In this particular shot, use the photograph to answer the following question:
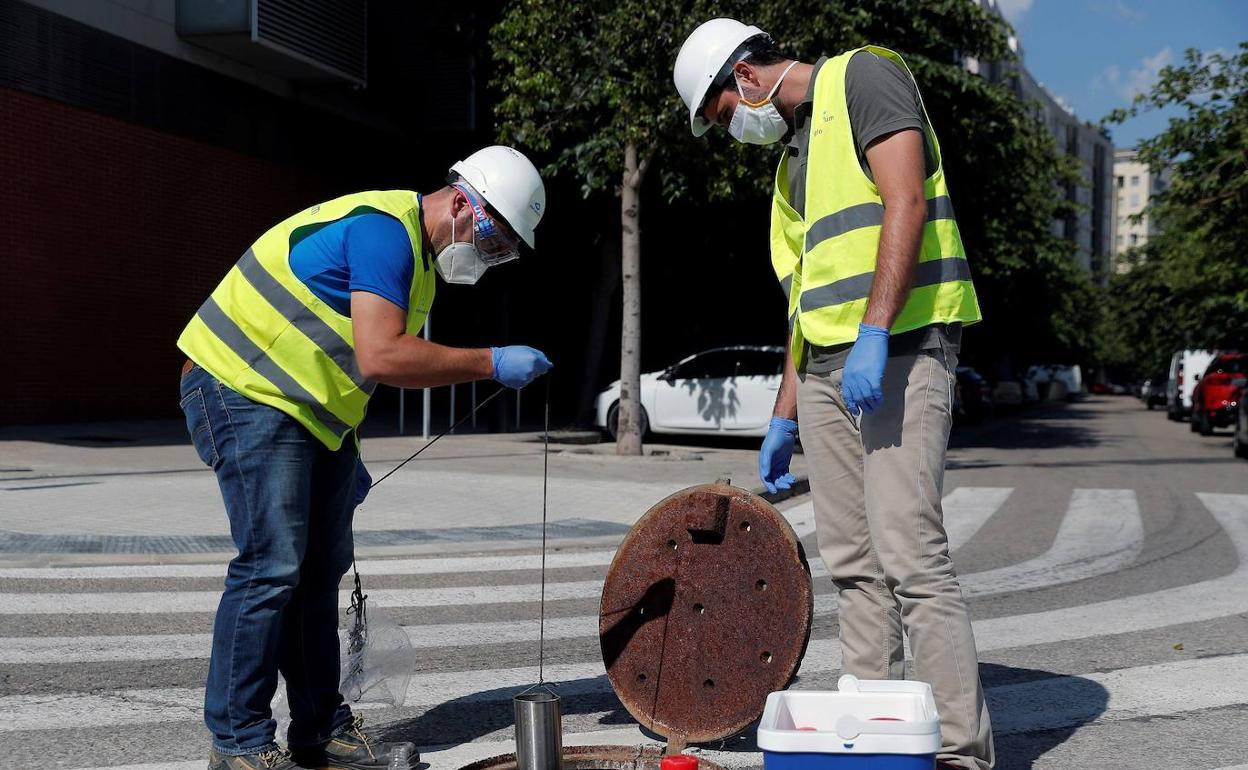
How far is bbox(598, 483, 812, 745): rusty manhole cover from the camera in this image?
3785 millimetres

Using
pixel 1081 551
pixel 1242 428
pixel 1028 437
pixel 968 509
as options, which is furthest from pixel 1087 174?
pixel 1081 551

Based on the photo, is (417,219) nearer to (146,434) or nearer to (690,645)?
(690,645)

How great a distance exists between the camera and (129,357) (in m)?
18.3

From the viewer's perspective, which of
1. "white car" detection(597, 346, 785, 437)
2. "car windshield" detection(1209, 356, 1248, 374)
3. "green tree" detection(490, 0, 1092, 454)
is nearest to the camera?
"green tree" detection(490, 0, 1092, 454)

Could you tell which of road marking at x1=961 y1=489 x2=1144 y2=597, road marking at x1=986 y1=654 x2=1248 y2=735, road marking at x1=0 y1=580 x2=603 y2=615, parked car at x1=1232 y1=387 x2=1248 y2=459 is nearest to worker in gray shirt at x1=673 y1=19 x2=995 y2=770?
road marking at x1=986 y1=654 x2=1248 y2=735

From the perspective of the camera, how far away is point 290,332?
342cm

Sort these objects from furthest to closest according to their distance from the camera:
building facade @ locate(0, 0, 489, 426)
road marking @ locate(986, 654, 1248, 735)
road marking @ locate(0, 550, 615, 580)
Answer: building facade @ locate(0, 0, 489, 426), road marking @ locate(0, 550, 615, 580), road marking @ locate(986, 654, 1248, 735)

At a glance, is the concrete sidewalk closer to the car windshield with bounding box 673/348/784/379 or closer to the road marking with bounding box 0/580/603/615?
the road marking with bounding box 0/580/603/615

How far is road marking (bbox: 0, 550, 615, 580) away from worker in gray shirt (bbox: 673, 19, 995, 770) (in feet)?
13.6

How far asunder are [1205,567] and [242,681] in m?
6.75

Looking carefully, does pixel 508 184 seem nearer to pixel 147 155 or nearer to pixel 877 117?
pixel 877 117

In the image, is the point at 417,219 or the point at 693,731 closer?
the point at 417,219

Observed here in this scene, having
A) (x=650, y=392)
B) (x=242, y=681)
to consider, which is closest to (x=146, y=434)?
(x=650, y=392)

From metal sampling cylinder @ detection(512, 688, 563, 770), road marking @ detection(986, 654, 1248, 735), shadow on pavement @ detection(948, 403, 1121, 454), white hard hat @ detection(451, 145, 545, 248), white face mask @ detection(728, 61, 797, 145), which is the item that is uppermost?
white face mask @ detection(728, 61, 797, 145)
